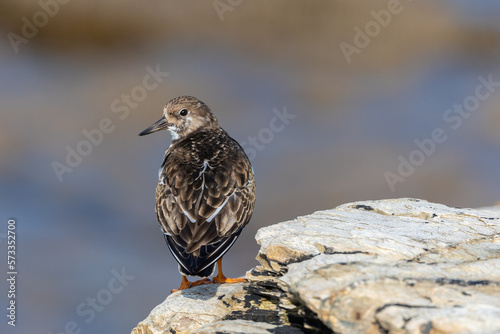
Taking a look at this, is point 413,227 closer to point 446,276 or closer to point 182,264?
point 446,276

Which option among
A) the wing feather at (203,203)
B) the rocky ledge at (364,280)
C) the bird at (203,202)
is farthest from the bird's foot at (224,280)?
the wing feather at (203,203)

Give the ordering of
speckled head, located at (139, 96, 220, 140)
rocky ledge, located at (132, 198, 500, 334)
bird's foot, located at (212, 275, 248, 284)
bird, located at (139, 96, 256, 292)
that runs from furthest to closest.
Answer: speckled head, located at (139, 96, 220, 140), bird's foot, located at (212, 275, 248, 284), bird, located at (139, 96, 256, 292), rocky ledge, located at (132, 198, 500, 334)

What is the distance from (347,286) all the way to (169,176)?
3366 mm

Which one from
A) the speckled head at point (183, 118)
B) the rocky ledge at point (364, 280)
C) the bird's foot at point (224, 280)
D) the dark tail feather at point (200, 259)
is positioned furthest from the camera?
the speckled head at point (183, 118)

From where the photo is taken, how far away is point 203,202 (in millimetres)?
6438

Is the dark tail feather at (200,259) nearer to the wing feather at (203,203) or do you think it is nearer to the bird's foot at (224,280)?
the wing feather at (203,203)

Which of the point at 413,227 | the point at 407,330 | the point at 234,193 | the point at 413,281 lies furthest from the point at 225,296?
the point at 407,330

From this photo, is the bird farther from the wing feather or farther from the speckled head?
the speckled head

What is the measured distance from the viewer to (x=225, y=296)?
598 cm

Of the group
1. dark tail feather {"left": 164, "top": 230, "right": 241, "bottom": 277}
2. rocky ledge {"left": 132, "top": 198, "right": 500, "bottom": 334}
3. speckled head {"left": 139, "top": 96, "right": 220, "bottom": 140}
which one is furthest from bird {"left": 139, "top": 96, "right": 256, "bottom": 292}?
speckled head {"left": 139, "top": 96, "right": 220, "bottom": 140}

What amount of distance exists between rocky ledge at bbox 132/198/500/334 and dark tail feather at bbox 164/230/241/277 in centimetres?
31

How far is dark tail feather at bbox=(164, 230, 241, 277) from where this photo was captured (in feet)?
19.3

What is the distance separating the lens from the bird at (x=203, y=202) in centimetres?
607

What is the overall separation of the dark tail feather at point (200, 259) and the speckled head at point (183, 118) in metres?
2.51
